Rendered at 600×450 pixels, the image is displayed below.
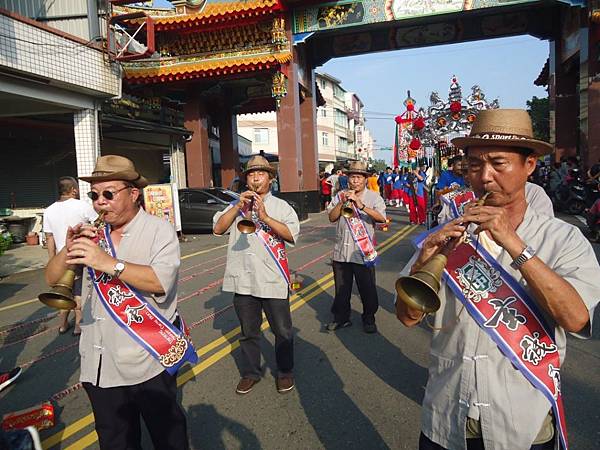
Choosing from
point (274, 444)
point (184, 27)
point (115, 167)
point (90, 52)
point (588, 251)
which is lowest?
point (274, 444)

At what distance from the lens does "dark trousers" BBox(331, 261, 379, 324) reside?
492cm

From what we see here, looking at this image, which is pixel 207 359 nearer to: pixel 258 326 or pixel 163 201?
pixel 258 326

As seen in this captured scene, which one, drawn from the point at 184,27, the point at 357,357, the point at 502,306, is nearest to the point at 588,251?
the point at 502,306

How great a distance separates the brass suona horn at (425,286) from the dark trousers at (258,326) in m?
2.11

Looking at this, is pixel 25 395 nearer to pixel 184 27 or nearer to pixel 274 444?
pixel 274 444

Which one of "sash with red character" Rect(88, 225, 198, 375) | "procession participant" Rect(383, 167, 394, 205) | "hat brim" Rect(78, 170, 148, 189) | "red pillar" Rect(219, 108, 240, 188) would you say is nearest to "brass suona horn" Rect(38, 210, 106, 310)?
"sash with red character" Rect(88, 225, 198, 375)

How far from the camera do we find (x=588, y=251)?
1550 millimetres

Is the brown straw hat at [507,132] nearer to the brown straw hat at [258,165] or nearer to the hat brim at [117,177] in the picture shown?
the hat brim at [117,177]

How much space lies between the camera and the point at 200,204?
45.7 ft

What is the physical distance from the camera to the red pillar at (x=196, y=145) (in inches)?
628

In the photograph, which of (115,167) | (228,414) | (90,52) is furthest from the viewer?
(90,52)

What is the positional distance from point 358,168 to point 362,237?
2.50ft

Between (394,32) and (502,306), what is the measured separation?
1693cm

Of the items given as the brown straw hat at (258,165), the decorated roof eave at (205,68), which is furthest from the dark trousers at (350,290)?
the decorated roof eave at (205,68)
